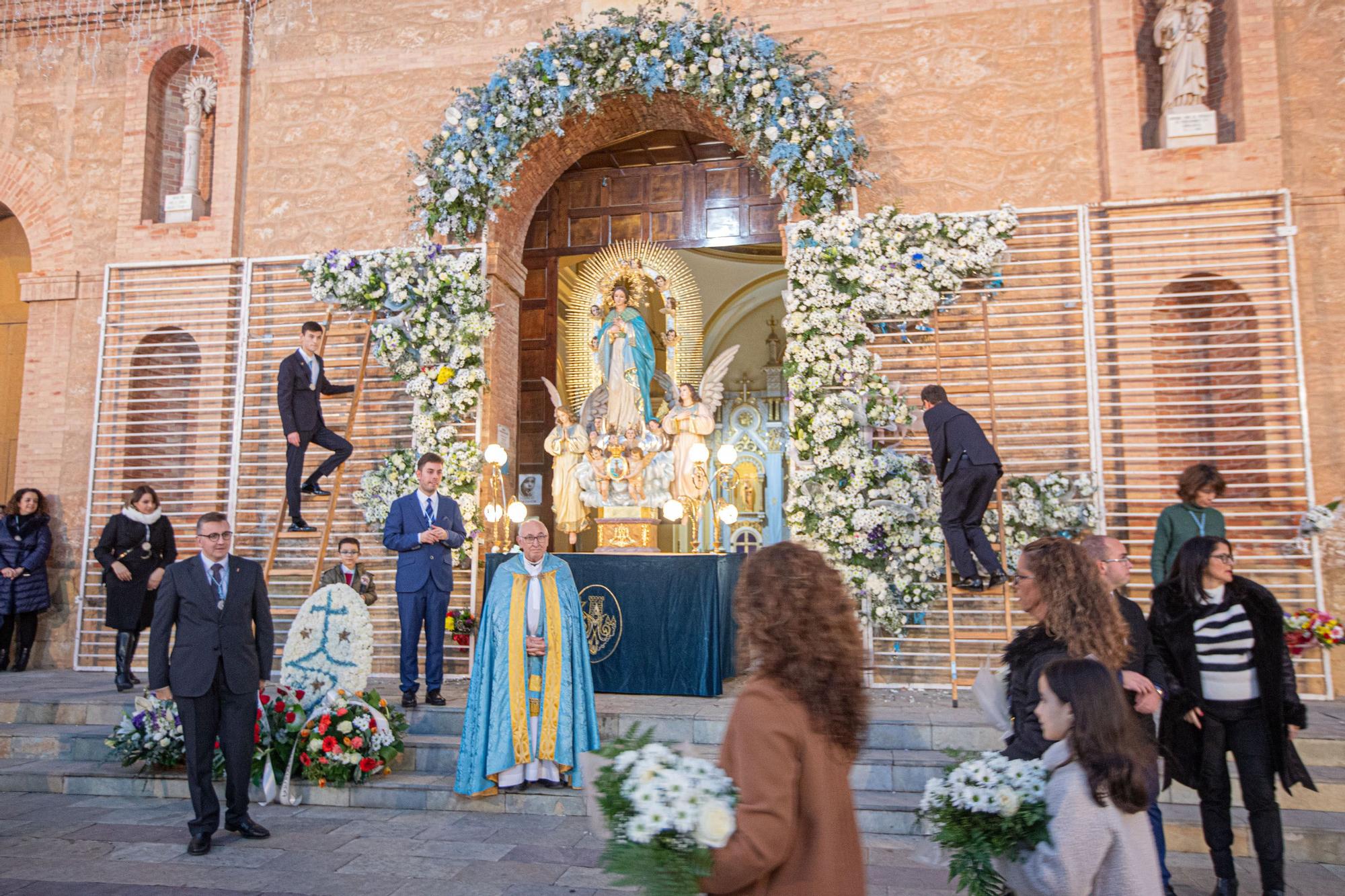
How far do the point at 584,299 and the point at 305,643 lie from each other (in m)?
4.79

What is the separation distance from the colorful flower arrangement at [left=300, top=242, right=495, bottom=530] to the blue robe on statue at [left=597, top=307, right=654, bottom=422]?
110 cm

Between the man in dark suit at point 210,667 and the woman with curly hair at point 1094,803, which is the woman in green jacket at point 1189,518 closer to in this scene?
the woman with curly hair at point 1094,803

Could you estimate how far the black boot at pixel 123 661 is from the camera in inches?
321

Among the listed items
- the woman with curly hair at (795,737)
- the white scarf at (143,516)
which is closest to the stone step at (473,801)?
the white scarf at (143,516)

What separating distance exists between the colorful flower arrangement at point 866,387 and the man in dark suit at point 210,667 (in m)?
4.65

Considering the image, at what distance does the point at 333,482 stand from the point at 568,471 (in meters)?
2.54

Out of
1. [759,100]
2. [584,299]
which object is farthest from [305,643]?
[759,100]

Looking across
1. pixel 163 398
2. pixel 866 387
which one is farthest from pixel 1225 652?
pixel 163 398

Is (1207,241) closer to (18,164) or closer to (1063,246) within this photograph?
(1063,246)

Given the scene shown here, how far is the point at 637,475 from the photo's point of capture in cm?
902

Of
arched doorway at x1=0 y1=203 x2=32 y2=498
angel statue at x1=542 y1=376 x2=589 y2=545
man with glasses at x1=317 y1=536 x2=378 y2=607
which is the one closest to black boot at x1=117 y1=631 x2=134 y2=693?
man with glasses at x1=317 y1=536 x2=378 y2=607

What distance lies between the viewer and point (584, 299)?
10062mm

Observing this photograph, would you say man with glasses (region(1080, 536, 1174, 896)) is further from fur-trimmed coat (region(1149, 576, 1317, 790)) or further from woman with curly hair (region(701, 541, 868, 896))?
woman with curly hair (region(701, 541, 868, 896))

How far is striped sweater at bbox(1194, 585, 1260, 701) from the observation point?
4148mm
